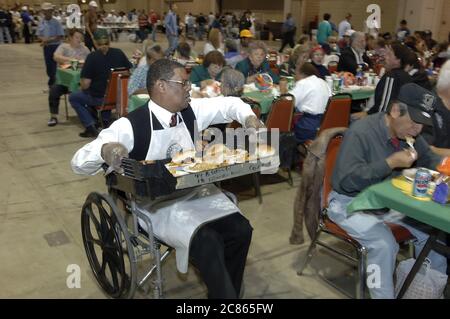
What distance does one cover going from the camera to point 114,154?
2.04 metres

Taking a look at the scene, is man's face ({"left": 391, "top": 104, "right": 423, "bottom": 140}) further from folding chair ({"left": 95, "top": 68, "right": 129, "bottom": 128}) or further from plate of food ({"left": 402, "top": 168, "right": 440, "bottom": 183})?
folding chair ({"left": 95, "top": 68, "right": 129, "bottom": 128})

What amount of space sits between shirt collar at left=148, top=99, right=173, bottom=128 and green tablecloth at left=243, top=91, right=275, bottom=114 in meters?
2.13

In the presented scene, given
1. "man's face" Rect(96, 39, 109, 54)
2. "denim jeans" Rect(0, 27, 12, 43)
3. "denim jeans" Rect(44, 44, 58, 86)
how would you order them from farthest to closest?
"denim jeans" Rect(0, 27, 12, 43)
"denim jeans" Rect(44, 44, 58, 86)
"man's face" Rect(96, 39, 109, 54)

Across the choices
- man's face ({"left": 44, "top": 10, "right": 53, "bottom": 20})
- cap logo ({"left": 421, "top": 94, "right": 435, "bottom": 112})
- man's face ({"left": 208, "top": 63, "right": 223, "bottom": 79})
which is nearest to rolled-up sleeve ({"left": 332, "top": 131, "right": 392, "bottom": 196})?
cap logo ({"left": 421, "top": 94, "right": 435, "bottom": 112})

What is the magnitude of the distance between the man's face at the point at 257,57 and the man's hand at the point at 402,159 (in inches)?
137

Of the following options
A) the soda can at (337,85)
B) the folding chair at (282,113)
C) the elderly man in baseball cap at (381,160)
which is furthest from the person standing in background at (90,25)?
the elderly man in baseball cap at (381,160)

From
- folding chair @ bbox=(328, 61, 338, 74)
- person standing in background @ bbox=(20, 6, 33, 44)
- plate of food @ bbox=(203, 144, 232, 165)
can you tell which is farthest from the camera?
person standing in background @ bbox=(20, 6, 33, 44)

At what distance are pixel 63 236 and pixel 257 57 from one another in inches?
128

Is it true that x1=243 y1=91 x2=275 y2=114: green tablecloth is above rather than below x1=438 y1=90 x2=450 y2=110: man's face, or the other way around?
below

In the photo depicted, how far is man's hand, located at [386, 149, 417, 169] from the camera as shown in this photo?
2162mm

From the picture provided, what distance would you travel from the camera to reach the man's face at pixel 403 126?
2236mm

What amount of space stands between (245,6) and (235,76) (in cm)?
2346

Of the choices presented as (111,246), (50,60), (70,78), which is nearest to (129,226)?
(111,246)

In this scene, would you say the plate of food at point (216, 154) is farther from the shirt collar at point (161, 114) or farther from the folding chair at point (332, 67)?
the folding chair at point (332, 67)
